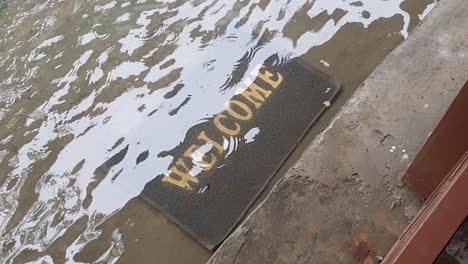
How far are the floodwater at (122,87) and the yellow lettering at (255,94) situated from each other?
93mm

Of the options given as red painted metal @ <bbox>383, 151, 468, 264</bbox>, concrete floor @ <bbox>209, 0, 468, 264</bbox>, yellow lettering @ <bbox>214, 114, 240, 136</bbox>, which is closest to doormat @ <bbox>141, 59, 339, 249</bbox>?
yellow lettering @ <bbox>214, 114, 240, 136</bbox>

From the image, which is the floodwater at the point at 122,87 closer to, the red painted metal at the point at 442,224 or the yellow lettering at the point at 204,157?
the yellow lettering at the point at 204,157

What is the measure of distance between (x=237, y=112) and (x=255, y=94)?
138 mm

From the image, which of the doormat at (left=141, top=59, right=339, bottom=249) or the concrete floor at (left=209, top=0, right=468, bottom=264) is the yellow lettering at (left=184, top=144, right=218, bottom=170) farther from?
the concrete floor at (left=209, top=0, right=468, bottom=264)

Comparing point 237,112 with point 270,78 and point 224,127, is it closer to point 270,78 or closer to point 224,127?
point 224,127

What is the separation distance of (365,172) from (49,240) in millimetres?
1446

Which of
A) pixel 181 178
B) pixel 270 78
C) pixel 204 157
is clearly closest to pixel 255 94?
pixel 270 78

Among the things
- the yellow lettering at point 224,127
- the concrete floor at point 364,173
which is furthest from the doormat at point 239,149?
the concrete floor at point 364,173

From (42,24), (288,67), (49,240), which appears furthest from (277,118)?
(42,24)

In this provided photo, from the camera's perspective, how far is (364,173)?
1844 millimetres

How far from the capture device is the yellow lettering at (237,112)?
2373 millimetres

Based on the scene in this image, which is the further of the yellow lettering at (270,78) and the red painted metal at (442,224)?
the yellow lettering at (270,78)

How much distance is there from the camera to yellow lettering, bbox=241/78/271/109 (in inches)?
94.7

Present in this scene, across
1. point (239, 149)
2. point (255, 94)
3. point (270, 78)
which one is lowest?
point (239, 149)
